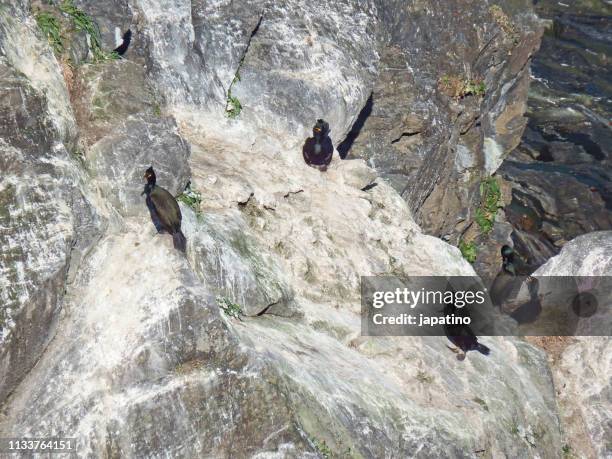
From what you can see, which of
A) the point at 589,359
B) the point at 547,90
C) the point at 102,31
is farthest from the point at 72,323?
the point at 547,90

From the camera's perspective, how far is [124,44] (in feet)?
52.9

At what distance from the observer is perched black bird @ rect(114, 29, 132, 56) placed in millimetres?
15953

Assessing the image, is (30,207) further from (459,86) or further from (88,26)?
(459,86)

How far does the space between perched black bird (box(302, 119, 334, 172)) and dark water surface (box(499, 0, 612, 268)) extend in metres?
14.1

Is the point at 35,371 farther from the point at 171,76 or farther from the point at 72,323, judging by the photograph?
the point at 171,76

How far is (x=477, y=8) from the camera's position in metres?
22.8

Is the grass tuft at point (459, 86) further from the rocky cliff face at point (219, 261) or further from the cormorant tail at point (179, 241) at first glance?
the cormorant tail at point (179, 241)

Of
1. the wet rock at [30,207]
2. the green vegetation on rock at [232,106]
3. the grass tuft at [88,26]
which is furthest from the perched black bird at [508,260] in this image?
the wet rock at [30,207]

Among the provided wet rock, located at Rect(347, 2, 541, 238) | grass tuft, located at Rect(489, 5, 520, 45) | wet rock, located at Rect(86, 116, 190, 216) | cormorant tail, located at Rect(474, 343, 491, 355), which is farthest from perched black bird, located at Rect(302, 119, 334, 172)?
grass tuft, located at Rect(489, 5, 520, 45)

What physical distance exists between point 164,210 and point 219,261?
137 cm

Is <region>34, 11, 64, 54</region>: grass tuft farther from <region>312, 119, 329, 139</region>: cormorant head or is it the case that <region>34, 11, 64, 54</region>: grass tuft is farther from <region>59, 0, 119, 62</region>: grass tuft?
<region>312, 119, 329, 139</region>: cormorant head

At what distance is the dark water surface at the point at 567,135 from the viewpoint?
2979 centimetres

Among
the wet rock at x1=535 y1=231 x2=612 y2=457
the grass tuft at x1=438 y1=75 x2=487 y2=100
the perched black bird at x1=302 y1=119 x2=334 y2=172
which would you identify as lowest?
the wet rock at x1=535 y1=231 x2=612 y2=457

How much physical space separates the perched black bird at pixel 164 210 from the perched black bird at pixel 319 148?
4.88 meters
